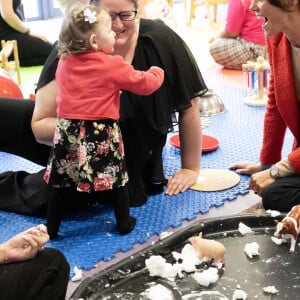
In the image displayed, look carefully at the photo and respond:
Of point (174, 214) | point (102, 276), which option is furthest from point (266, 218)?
point (174, 214)

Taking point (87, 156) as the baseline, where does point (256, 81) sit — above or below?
below

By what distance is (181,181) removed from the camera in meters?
1.62

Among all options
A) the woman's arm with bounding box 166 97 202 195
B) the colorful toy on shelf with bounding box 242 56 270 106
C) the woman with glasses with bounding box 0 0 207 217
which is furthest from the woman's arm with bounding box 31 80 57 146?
the colorful toy on shelf with bounding box 242 56 270 106

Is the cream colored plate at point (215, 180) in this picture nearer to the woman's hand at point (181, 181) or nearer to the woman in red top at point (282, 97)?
the woman's hand at point (181, 181)

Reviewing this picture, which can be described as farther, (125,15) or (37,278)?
(125,15)

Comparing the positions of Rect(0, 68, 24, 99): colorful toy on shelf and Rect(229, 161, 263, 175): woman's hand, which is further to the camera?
Rect(0, 68, 24, 99): colorful toy on shelf

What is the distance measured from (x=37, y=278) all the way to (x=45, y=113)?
0.64m

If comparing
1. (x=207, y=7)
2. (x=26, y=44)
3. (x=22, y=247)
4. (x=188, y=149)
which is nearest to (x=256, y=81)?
(x=188, y=149)

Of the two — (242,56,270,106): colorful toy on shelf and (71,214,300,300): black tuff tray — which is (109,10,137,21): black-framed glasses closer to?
(71,214,300,300): black tuff tray

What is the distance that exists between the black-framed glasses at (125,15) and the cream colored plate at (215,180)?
0.53m

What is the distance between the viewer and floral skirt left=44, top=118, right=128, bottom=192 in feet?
4.21

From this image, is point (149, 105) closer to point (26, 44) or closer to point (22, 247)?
point (22, 247)

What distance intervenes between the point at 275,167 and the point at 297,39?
311 millimetres

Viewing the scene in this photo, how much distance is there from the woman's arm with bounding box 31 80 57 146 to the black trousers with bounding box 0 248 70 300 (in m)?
0.55
